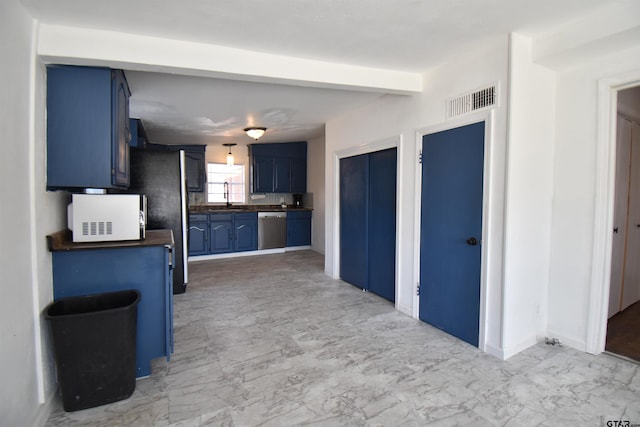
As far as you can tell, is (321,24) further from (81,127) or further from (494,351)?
(494,351)

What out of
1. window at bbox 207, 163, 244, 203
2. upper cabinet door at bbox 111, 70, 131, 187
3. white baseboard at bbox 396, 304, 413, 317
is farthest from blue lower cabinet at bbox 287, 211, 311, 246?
upper cabinet door at bbox 111, 70, 131, 187

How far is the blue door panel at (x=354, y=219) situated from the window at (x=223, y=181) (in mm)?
3319

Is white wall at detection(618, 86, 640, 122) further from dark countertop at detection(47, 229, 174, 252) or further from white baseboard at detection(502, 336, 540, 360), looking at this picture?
dark countertop at detection(47, 229, 174, 252)

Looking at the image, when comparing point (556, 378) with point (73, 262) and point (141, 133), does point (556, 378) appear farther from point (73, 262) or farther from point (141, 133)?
point (141, 133)

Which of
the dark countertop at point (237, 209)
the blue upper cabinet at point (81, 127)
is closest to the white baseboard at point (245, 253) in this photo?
the dark countertop at point (237, 209)

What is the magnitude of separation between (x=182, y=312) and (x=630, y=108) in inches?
189

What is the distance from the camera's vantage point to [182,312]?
3588mm

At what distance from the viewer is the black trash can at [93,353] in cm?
191

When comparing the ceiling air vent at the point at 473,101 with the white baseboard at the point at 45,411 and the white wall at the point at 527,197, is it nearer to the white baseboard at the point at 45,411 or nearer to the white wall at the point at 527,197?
the white wall at the point at 527,197

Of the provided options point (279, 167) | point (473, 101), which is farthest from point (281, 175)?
point (473, 101)

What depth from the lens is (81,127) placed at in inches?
86.3

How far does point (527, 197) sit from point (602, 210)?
52 centimetres

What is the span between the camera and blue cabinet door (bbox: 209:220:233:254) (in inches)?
250

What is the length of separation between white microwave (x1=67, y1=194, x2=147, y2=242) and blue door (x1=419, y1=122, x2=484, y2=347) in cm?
246
